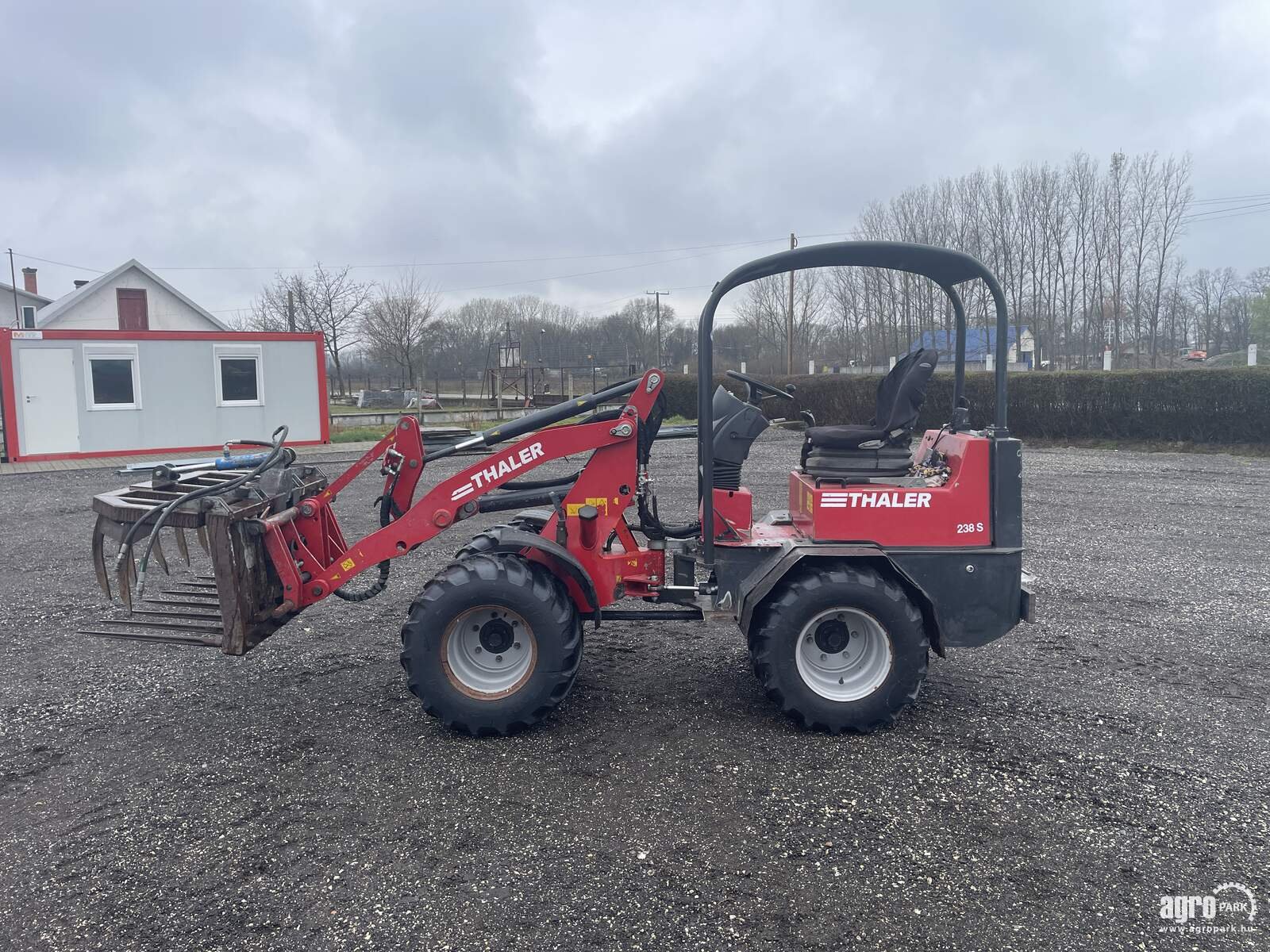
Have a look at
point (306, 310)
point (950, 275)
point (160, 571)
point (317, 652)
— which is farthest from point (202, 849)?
point (306, 310)

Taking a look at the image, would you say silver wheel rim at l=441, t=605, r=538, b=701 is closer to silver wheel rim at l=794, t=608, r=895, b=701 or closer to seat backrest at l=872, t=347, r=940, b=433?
silver wheel rim at l=794, t=608, r=895, b=701

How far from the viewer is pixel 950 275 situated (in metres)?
5.23

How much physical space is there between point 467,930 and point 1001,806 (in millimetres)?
2263

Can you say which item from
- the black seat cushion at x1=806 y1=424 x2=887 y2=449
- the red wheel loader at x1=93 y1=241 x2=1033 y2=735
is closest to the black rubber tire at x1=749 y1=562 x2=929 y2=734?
the red wheel loader at x1=93 y1=241 x2=1033 y2=735

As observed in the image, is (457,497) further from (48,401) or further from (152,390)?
(48,401)

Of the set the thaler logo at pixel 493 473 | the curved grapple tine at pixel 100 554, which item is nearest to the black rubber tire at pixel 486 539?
the thaler logo at pixel 493 473

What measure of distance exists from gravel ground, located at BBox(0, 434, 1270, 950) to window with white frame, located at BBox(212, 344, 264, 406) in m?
16.0

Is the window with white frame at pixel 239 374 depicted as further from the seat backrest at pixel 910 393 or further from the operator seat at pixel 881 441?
the seat backrest at pixel 910 393

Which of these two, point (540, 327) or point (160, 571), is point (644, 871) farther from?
point (540, 327)

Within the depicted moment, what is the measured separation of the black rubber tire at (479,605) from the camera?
4535 mm

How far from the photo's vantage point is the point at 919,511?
4688 mm

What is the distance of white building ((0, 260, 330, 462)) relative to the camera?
19.3m

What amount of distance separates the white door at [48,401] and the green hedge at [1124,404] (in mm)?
14225

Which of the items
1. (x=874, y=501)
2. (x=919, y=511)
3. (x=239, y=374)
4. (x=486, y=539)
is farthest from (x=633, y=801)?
(x=239, y=374)
